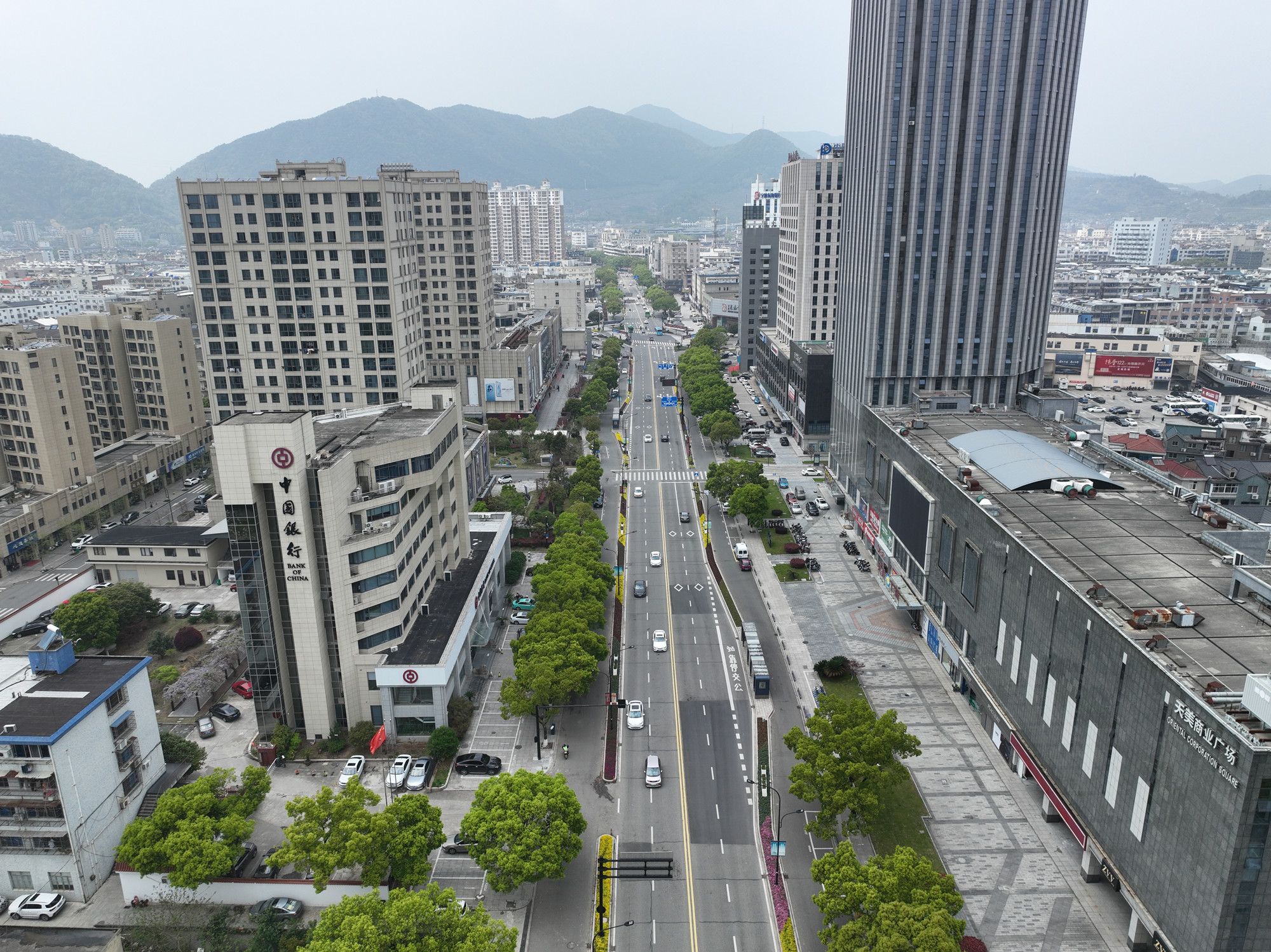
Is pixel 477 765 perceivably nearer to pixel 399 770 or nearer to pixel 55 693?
pixel 399 770

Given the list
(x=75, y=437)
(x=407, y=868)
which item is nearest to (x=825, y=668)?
(x=407, y=868)

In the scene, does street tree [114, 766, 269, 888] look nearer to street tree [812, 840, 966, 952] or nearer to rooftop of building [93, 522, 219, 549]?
street tree [812, 840, 966, 952]

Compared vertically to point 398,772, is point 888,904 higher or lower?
higher

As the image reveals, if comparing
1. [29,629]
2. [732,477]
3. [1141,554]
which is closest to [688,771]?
[1141,554]

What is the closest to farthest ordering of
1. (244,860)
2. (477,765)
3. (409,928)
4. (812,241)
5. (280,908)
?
(409,928) < (280,908) < (244,860) < (477,765) < (812,241)

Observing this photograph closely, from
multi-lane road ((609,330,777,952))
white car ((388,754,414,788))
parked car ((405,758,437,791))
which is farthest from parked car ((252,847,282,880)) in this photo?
multi-lane road ((609,330,777,952))

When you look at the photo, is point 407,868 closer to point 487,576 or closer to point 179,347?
point 487,576
